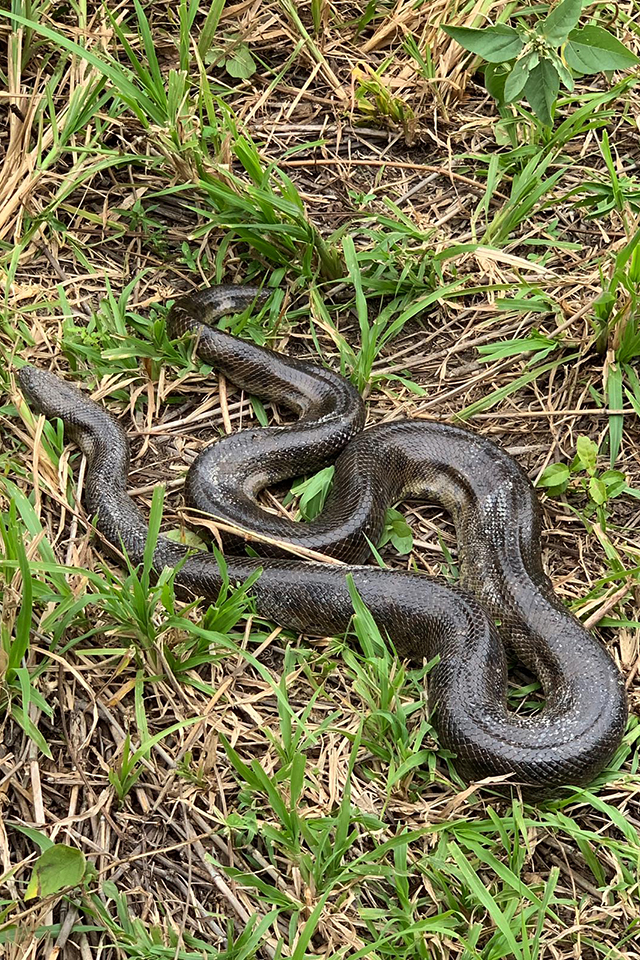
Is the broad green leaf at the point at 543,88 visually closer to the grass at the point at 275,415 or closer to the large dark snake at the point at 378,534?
the grass at the point at 275,415

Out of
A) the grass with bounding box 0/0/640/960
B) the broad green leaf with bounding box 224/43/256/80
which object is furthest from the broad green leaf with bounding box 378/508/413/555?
the broad green leaf with bounding box 224/43/256/80

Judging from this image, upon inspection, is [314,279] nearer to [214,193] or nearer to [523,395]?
[214,193]

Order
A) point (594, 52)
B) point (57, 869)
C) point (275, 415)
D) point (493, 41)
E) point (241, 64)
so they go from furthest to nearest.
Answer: point (241, 64), point (275, 415), point (493, 41), point (594, 52), point (57, 869)

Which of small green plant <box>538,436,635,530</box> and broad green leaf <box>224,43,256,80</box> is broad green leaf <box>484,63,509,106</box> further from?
small green plant <box>538,436,635,530</box>

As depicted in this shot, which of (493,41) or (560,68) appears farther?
(493,41)

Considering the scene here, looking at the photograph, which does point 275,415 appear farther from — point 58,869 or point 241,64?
point 58,869

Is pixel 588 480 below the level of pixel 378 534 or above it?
above

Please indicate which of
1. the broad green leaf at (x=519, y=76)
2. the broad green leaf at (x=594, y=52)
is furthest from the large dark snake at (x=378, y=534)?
the broad green leaf at (x=594, y=52)

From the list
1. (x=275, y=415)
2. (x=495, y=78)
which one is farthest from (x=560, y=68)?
(x=275, y=415)

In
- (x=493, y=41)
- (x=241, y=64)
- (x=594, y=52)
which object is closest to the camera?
(x=594, y=52)
